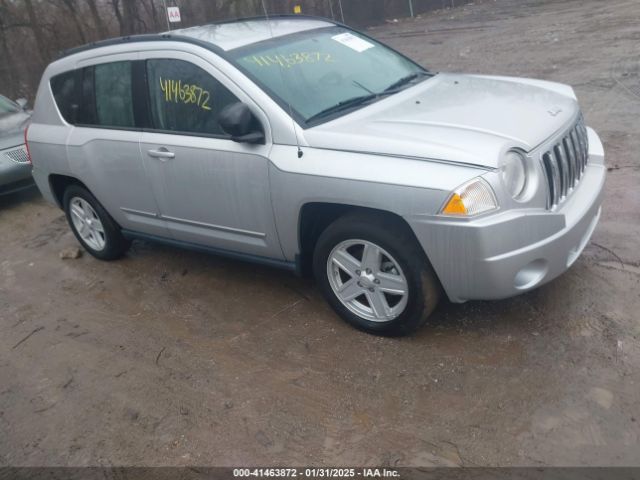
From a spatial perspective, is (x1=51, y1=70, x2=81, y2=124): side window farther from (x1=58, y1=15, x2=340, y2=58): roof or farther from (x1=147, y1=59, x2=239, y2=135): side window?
(x1=147, y1=59, x2=239, y2=135): side window

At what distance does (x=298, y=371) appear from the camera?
3.68 meters

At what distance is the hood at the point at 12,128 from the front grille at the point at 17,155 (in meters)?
0.09

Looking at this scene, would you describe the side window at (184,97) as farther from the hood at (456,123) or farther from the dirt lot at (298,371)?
the dirt lot at (298,371)

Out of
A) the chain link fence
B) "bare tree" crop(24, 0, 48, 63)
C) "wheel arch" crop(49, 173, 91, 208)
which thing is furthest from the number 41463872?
"bare tree" crop(24, 0, 48, 63)

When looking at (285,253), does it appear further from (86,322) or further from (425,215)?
(86,322)

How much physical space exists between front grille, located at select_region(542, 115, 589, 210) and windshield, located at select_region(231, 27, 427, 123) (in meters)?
1.19

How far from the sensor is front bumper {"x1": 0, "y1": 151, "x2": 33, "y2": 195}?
765 cm

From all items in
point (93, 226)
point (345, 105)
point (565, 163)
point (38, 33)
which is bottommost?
point (93, 226)

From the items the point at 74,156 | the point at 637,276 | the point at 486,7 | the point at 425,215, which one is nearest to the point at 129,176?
the point at 74,156

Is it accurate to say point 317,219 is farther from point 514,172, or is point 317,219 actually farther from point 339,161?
point 514,172

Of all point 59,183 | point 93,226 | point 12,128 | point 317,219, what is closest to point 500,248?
point 317,219

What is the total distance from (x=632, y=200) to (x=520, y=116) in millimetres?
1969

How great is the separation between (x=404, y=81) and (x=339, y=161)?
1268 mm

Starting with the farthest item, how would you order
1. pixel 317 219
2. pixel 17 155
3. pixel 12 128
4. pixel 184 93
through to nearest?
pixel 12 128
pixel 17 155
pixel 184 93
pixel 317 219
